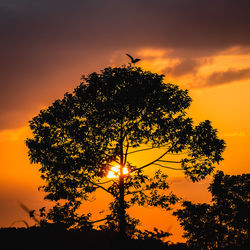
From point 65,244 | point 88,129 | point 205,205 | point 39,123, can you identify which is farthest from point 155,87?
point 205,205

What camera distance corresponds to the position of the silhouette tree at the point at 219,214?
4200 cm

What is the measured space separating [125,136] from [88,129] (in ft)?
10.9

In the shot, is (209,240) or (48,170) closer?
(48,170)

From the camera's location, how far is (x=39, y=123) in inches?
1195

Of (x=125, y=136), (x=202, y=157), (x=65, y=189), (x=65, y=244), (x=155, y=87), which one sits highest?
(x=155, y=87)

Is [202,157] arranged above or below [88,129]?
below

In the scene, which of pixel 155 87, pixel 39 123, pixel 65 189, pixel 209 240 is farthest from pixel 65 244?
pixel 209 240

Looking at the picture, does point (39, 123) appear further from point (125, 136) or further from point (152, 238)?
point (152, 238)

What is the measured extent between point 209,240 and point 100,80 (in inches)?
972

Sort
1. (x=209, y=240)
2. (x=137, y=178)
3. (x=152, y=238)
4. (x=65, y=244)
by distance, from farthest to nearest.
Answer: (x=209, y=240)
(x=137, y=178)
(x=65, y=244)
(x=152, y=238)

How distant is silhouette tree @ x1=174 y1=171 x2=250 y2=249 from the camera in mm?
42000

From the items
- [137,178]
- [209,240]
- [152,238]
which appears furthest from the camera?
[209,240]

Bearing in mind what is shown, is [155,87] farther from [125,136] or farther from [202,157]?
[202,157]

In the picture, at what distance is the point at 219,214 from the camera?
142ft
